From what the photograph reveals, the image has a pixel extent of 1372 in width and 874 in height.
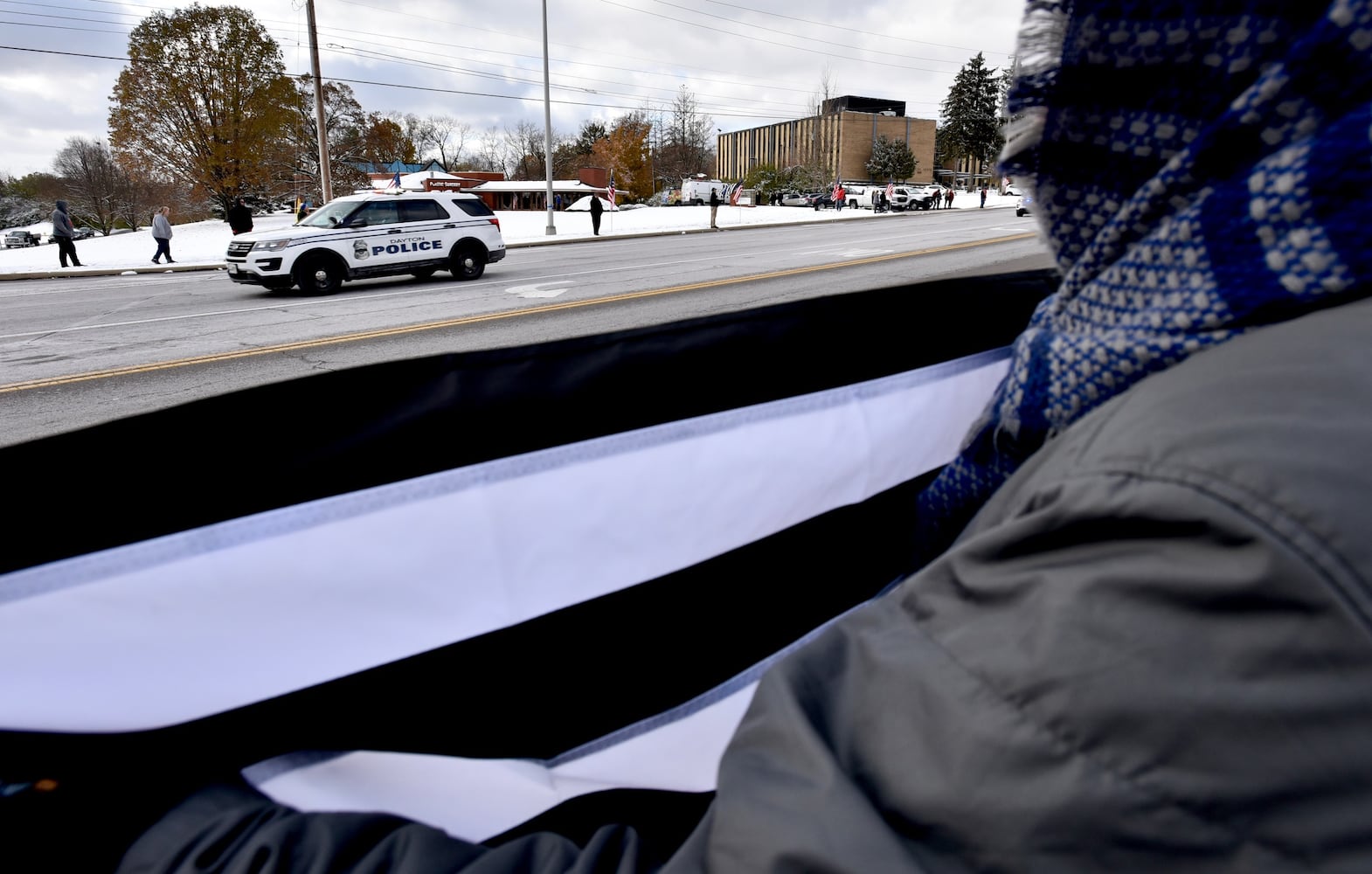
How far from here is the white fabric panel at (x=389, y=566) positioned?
35.0 inches

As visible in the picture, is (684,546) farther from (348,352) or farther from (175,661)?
(348,352)

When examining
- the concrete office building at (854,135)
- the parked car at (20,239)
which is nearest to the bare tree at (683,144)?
the concrete office building at (854,135)

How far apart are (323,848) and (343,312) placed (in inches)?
408

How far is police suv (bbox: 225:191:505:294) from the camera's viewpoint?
11.8m

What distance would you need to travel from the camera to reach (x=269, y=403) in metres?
0.97

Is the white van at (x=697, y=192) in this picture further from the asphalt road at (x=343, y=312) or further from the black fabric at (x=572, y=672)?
the black fabric at (x=572, y=672)

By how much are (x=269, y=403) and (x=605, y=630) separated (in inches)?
22.8

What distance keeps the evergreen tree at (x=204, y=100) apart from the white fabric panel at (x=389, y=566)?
44.2 metres

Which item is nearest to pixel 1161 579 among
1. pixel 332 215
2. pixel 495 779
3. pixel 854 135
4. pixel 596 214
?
pixel 495 779

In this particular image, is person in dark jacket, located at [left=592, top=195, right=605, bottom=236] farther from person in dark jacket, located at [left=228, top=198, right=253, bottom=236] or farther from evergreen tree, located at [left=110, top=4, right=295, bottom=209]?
evergreen tree, located at [left=110, top=4, right=295, bottom=209]

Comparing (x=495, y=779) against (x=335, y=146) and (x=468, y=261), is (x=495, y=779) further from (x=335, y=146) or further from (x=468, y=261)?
(x=335, y=146)

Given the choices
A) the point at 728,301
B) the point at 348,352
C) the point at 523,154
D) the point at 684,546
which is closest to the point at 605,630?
the point at 684,546

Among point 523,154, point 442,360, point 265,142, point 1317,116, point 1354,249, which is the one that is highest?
point 523,154

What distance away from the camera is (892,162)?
77.5m
